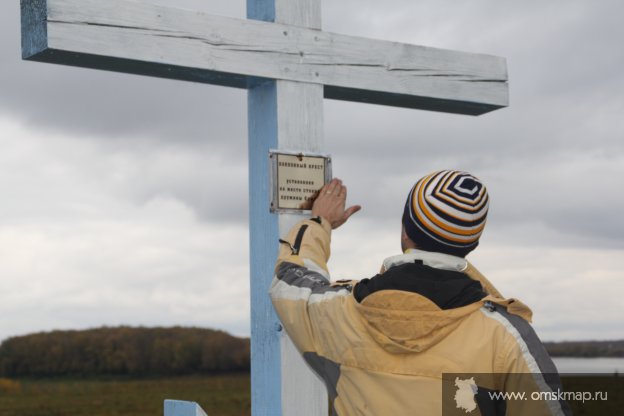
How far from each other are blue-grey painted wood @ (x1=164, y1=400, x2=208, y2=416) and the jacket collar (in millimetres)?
1512

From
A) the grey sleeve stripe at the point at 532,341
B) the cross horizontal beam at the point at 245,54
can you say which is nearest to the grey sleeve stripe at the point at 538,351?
the grey sleeve stripe at the point at 532,341

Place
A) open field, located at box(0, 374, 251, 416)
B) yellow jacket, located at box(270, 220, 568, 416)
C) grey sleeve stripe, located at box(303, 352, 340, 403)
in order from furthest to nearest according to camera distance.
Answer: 1. open field, located at box(0, 374, 251, 416)
2. grey sleeve stripe, located at box(303, 352, 340, 403)
3. yellow jacket, located at box(270, 220, 568, 416)

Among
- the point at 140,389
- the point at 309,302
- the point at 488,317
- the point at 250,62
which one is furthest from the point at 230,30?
the point at 140,389

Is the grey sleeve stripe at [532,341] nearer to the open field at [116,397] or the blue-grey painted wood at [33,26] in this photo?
the blue-grey painted wood at [33,26]

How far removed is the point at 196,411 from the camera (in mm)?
3797

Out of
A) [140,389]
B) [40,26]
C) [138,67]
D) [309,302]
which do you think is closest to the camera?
[309,302]

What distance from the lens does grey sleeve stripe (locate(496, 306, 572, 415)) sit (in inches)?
99.5

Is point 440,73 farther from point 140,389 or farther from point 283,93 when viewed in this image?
point 140,389

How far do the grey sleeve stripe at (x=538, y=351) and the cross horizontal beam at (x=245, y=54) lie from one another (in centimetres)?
191

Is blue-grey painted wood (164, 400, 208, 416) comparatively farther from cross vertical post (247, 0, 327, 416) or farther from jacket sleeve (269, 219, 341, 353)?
jacket sleeve (269, 219, 341, 353)

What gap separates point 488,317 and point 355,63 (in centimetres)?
212

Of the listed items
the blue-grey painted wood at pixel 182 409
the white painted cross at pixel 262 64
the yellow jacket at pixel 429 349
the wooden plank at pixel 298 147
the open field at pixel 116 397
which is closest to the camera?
the yellow jacket at pixel 429 349

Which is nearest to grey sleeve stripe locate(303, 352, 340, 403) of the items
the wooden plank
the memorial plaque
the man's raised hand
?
the wooden plank

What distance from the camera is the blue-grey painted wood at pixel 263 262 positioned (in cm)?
396
